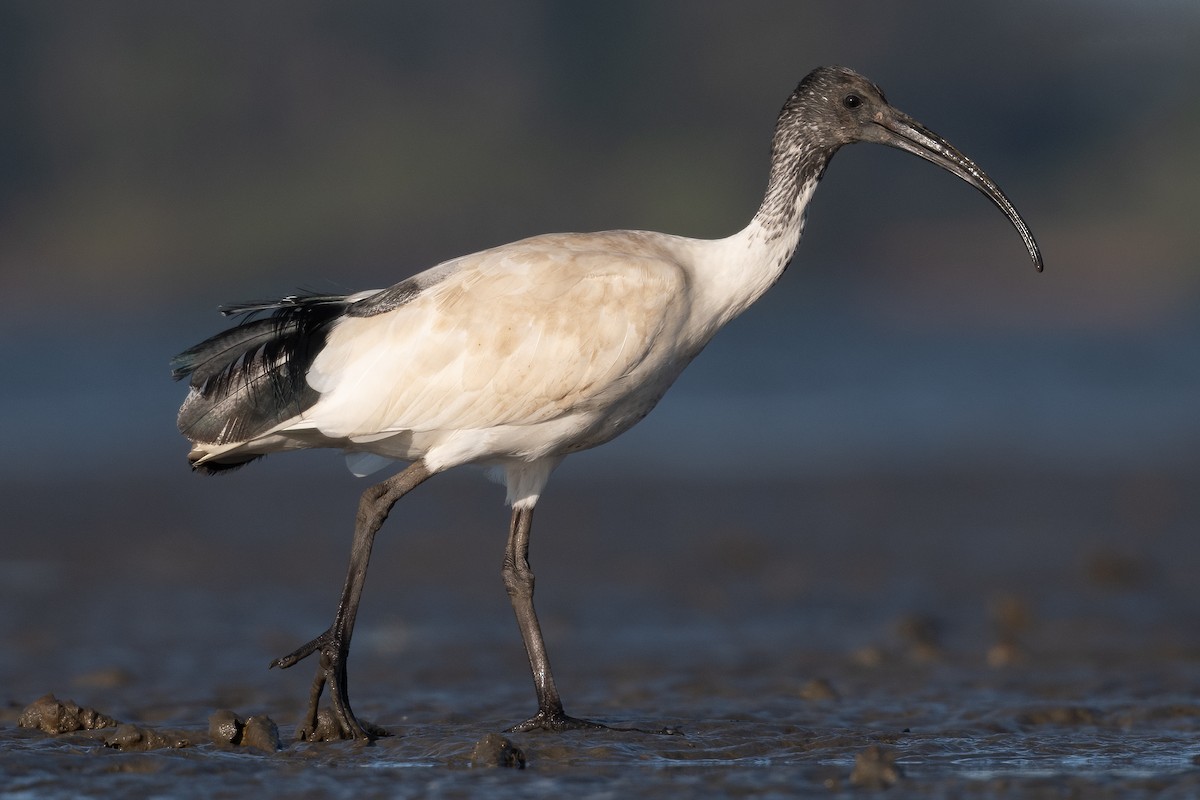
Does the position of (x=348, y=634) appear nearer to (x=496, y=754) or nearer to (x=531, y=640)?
(x=531, y=640)

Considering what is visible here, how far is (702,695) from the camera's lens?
29.1 feet

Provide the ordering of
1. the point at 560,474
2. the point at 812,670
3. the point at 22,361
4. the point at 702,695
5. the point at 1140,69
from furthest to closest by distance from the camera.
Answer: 1. the point at 1140,69
2. the point at 22,361
3. the point at 560,474
4. the point at 812,670
5. the point at 702,695

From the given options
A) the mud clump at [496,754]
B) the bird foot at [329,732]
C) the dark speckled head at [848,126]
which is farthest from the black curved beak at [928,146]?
the bird foot at [329,732]

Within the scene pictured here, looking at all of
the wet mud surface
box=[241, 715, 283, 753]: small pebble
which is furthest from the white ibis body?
the wet mud surface

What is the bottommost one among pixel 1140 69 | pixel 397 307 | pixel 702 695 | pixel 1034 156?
pixel 702 695

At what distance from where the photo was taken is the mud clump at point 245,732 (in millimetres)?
7430

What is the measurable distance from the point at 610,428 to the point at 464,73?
40078mm

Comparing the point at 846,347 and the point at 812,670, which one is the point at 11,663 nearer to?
the point at 812,670

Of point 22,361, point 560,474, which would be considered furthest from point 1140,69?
point 560,474

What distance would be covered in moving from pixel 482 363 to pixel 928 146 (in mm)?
2170

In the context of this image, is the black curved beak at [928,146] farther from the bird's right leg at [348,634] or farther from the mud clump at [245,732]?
the mud clump at [245,732]

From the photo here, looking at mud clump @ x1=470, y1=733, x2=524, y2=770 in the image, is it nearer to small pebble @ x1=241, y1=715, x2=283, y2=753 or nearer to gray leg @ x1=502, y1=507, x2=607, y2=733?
gray leg @ x1=502, y1=507, x2=607, y2=733

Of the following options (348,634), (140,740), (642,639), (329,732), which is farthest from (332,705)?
(642,639)

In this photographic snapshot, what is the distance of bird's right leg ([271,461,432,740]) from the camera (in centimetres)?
766
